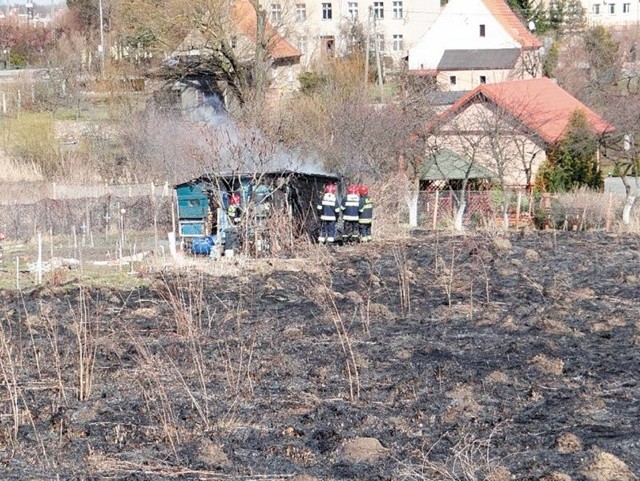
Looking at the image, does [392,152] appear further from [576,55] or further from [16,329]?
[576,55]

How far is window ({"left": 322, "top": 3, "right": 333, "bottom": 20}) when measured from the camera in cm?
5803

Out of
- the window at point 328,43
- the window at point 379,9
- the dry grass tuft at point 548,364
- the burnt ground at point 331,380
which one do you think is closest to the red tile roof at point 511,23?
the window at point 379,9

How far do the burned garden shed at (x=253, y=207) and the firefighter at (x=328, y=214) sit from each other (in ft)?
1.12

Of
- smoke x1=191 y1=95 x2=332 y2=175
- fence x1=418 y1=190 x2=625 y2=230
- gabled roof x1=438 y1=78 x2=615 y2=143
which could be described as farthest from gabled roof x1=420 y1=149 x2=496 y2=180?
smoke x1=191 y1=95 x2=332 y2=175

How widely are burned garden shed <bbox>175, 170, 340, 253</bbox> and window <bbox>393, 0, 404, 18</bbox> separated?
124 ft

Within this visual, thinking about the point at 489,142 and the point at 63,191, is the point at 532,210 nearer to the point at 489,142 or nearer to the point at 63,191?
the point at 489,142

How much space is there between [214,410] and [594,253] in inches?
451

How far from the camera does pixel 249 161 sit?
2380 cm

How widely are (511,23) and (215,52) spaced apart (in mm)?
22210

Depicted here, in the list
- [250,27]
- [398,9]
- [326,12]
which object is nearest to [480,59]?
[398,9]

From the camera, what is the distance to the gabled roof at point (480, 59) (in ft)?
162

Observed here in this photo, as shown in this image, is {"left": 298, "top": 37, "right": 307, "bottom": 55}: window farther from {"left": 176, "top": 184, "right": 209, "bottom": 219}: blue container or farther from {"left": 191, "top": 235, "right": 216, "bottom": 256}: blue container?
{"left": 191, "top": 235, "right": 216, "bottom": 256}: blue container

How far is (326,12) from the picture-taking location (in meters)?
58.2

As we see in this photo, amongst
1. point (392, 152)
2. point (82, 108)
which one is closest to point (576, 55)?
point (82, 108)
